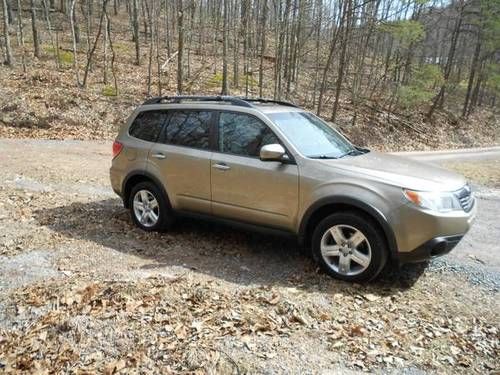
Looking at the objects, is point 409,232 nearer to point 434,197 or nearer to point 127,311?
point 434,197

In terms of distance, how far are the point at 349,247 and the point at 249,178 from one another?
1.39 m

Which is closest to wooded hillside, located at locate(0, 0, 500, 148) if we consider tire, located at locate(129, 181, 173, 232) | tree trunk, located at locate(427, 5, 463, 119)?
tree trunk, located at locate(427, 5, 463, 119)

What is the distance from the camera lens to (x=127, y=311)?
3783 millimetres

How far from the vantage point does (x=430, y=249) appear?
4238 mm

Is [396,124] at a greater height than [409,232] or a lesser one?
lesser

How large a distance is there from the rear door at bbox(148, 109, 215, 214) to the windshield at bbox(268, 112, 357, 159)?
3.26 ft

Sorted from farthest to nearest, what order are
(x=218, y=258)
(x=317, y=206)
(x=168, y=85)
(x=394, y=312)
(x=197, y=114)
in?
(x=168, y=85) < (x=197, y=114) < (x=218, y=258) < (x=317, y=206) < (x=394, y=312)

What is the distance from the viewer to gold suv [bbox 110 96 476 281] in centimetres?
430

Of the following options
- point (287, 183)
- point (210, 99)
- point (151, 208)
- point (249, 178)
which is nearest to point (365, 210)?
point (287, 183)

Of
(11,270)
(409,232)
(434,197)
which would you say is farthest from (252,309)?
(11,270)

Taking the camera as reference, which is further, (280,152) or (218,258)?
(218,258)

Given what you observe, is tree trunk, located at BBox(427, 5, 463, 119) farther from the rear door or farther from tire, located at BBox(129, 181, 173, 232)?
tire, located at BBox(129, 181, 173, 232)

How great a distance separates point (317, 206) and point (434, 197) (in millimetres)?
1169

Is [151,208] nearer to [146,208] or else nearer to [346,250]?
[146,208]
